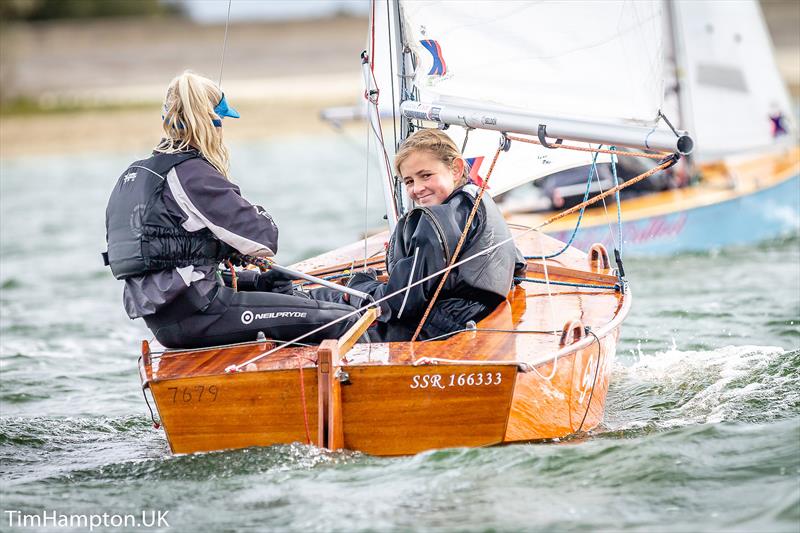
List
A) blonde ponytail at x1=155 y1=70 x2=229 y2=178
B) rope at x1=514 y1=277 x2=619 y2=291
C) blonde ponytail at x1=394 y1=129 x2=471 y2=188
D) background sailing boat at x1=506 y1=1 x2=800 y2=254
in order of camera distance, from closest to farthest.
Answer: blonde ponytail at x1=155 y1=70 x2=229 y2=178
blonde ponytail at x1=394 y1=129 x2=471 y2=188
rope at x1=514 y1=277 x2=619 y2=291
background sailing boat at x1=506 y1=1 x2=800 y2=254

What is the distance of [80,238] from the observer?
44.0 feet

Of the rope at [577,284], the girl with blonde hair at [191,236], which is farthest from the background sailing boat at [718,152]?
the girl with blonde hair at [191,236]

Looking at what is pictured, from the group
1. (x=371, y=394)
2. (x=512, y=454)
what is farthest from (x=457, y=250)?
(x=512, y=454)

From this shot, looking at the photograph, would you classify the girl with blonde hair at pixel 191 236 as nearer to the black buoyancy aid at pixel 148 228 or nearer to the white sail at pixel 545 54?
the black buoyancy aid at pixel 148 228

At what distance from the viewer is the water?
3.83m

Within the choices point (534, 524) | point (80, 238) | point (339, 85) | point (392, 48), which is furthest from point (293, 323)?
point (339, 85)

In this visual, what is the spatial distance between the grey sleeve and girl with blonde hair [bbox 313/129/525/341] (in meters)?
0.64

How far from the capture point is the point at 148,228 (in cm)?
430

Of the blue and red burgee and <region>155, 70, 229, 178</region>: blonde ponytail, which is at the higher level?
the blue and red burgee

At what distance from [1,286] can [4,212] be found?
6134mm

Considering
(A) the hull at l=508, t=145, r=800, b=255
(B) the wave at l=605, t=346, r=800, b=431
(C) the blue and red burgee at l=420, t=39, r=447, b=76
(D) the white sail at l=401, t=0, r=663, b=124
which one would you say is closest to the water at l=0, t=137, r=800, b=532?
(B) the wave at l=605, t=346, r=800, b=431

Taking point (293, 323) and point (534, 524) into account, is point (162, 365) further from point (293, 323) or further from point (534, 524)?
point (534, 524)

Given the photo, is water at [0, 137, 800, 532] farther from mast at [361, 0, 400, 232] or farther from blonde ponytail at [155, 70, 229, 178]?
mast at [361, 0, 400, 232]

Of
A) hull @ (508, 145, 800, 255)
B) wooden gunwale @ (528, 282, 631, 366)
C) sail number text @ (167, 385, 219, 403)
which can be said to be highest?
hull @ (508, 145, 800, 255)
